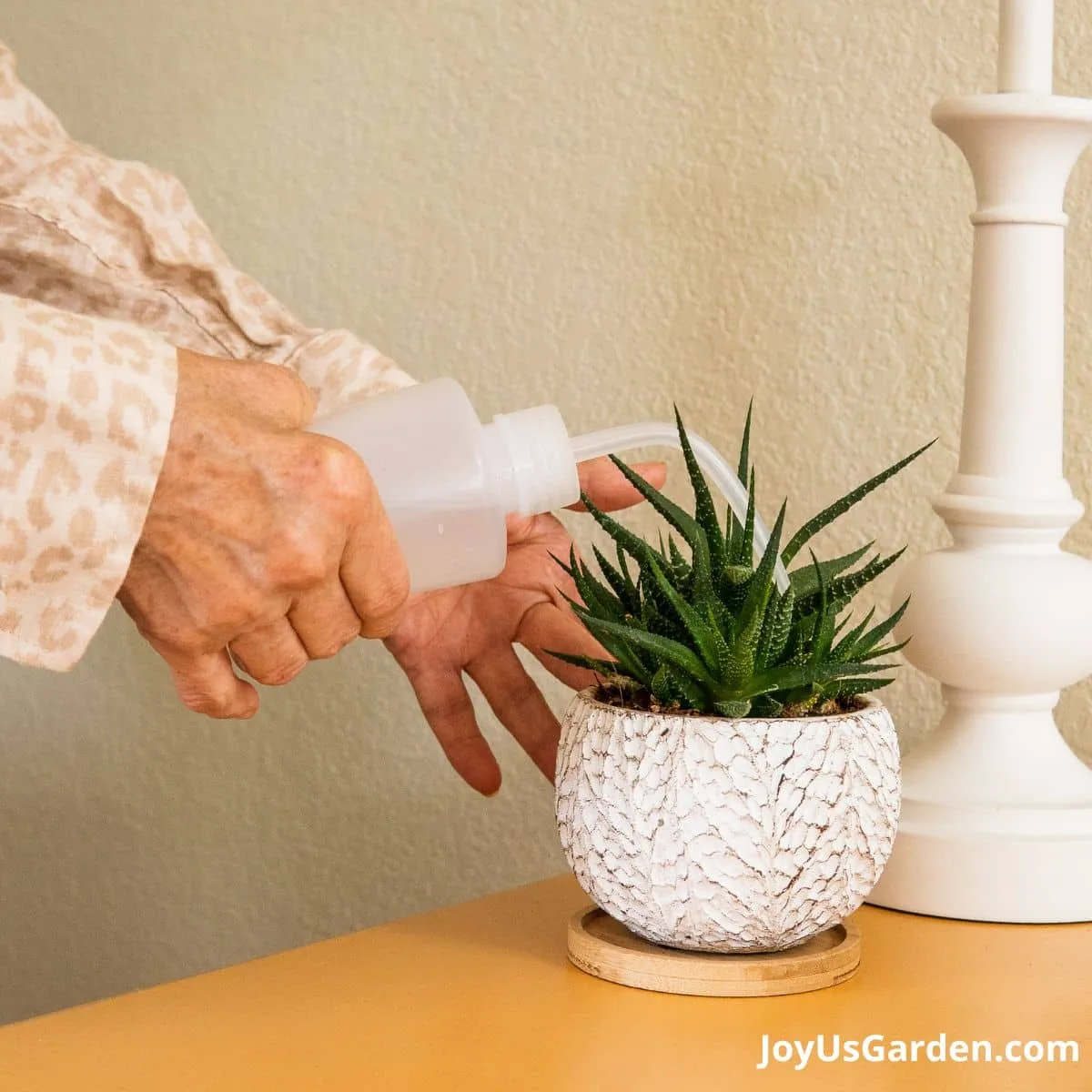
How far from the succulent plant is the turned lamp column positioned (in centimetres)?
10

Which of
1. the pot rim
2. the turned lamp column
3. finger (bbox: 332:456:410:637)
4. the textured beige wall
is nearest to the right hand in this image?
finger (bbox: 332:456:410:637)

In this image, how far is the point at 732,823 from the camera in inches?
20.5

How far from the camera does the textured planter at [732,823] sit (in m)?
0.52

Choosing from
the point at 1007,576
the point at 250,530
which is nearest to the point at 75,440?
the point at 250,530

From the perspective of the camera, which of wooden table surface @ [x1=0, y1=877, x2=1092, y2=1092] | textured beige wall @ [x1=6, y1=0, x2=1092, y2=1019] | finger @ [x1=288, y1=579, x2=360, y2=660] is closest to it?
wooden table surface @ [x1=0, y1=877, x2=1092, y2=1092]

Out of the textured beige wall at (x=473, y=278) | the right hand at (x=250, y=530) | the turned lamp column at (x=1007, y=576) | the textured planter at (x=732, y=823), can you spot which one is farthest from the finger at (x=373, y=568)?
the textured beige wall at (x=473, y=278)

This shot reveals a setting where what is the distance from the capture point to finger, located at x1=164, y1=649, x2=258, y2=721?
1.95 ft

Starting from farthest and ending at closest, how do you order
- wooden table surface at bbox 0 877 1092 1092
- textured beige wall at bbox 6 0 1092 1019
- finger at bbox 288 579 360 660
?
textured beige wall at bbox 6 0 1092 1019 → finger at bbox 288 579 360 660 → wooden table surface at bbox 0 877 1092 1092

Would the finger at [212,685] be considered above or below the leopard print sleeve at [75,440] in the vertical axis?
below

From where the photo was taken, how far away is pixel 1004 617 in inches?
25.5

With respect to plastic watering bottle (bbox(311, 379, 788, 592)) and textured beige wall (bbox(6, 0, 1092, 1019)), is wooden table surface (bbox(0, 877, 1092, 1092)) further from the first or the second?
textured beige wall (bbox(6, 0, 1092, 1019))

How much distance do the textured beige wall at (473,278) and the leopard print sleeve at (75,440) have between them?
453 mm

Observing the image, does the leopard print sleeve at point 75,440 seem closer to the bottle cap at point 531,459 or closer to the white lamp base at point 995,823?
the bottle cap at point 531,459

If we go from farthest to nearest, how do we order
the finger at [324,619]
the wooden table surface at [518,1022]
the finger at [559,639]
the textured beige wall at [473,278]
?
the textured beige wall at [473,278]
the finger at [559,639]
the finger at [324,619]
the wooden table surface at [518,1022]
